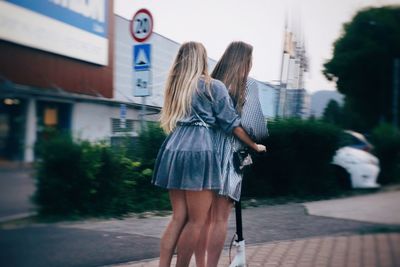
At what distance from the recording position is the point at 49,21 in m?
5.68

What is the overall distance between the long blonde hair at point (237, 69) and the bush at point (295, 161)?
431 cm

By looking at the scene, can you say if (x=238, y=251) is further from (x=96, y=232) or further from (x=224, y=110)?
(x=96, y=232)

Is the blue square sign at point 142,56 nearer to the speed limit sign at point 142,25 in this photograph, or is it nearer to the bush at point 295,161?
the speed limit sign at point 142,25

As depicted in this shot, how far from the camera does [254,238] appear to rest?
4.99m

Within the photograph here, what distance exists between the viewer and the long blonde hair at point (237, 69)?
322cm

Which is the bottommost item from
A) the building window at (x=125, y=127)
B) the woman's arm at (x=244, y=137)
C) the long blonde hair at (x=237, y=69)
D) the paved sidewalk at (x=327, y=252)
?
the paved sidewalk at (x=327, y=252)

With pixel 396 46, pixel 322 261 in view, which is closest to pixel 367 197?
pixel 322 261

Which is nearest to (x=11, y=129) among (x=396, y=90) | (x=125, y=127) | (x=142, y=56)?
(x=125, y=127)

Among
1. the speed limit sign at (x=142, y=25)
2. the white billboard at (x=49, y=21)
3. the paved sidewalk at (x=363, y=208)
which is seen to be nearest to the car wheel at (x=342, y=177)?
the paved sidewalk at (x=363, y=208)

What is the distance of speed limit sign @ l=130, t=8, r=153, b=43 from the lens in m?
6.54

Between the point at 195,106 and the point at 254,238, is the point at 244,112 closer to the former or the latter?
the point at 195,106

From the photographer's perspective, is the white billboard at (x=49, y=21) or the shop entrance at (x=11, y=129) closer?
the white billboard at (x=49, y=21)

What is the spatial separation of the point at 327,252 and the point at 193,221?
196cm

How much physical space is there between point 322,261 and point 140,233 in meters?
2.23
